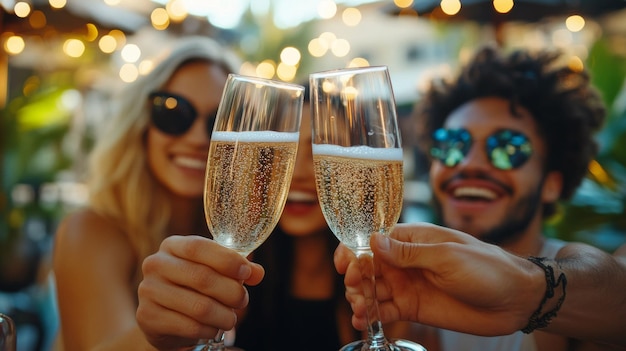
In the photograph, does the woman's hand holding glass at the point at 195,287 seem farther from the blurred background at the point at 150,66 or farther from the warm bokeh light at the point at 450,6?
the warm bokeh light at the point at 450,6

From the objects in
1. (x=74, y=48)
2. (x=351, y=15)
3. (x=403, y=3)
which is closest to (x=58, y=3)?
(x=74, y=48)

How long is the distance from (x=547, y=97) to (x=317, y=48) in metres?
4.88

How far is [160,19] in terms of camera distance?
4.83 meters

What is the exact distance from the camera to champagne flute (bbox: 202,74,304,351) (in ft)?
3.53

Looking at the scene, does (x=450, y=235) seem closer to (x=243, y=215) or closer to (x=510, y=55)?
(x=243, y=215)

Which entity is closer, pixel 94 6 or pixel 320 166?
pixel 320 166

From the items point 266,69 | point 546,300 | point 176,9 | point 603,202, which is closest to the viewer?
point 546,300

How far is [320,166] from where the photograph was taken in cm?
114

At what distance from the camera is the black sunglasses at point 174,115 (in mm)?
2391

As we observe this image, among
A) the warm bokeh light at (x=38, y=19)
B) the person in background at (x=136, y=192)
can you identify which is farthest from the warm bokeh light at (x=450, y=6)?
the warm bokeh light at (x=38, y=19)

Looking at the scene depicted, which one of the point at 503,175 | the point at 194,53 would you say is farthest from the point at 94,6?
the point at 503,175

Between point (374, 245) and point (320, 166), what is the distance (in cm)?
22

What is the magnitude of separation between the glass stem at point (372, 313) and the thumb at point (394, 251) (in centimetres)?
4

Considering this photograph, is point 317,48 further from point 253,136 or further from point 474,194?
point 253,136
